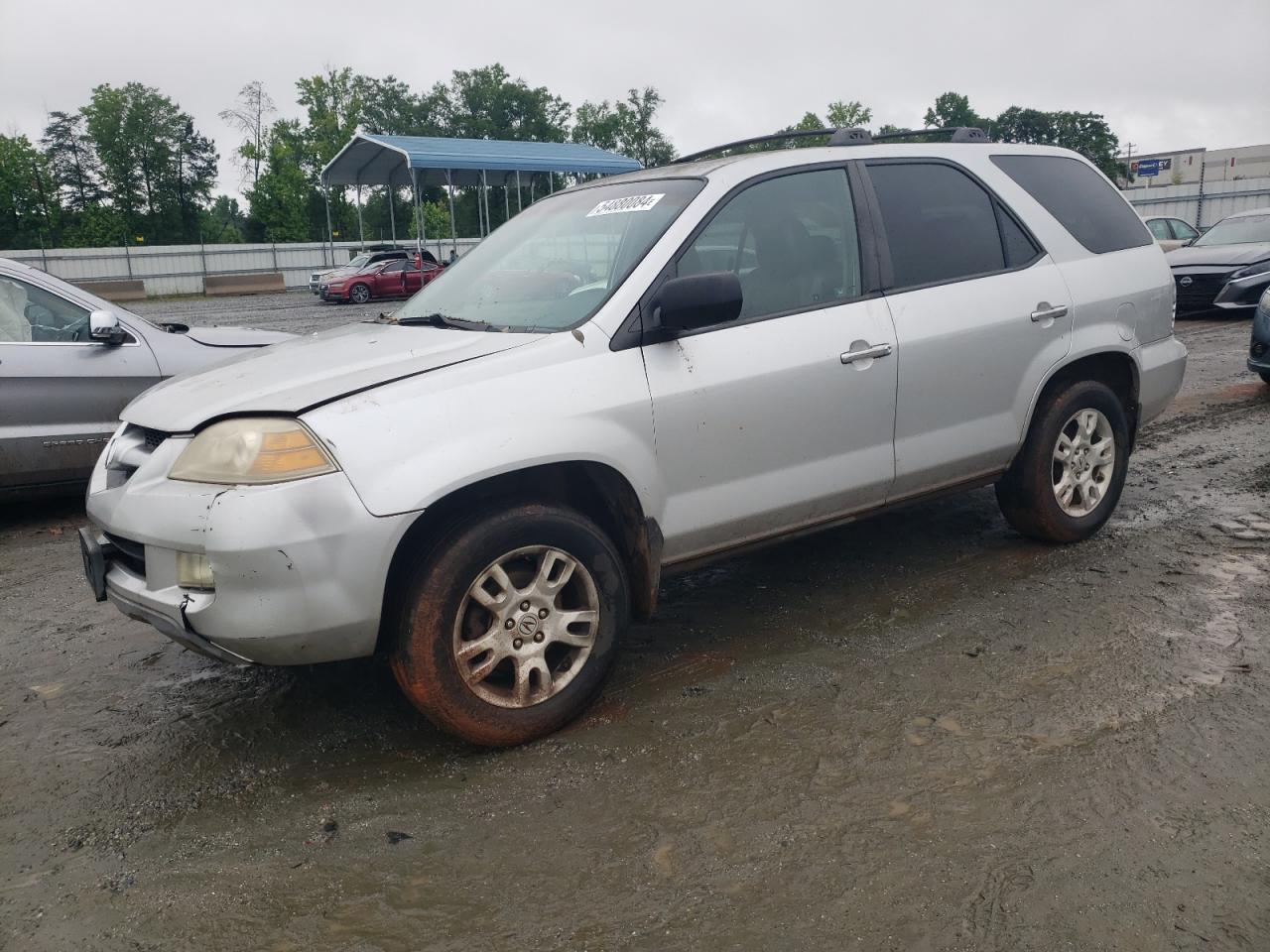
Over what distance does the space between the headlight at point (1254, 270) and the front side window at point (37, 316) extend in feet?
41.7

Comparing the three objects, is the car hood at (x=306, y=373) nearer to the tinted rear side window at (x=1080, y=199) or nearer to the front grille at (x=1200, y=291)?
the tinted rear side window at (x=1080, y=199)

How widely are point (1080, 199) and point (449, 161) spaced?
27.0 metres

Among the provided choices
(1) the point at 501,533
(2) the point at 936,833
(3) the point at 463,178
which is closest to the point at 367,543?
(1) the point at 501,533

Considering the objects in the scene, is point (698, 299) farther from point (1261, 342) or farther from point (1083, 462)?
point (1261, 342)

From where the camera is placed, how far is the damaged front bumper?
9.39 feet

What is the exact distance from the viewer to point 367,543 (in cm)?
291

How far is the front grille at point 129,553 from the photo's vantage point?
125 inches

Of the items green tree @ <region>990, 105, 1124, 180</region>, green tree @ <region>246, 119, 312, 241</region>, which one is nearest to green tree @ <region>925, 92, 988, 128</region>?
green tree @ <region>990, 105, 1124, 180</region>

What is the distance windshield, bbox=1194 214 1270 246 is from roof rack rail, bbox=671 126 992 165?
430 inches

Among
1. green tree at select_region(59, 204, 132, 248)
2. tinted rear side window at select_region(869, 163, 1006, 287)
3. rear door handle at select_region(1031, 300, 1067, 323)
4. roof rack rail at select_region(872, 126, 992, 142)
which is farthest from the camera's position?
green tree at select_region(59, 204, 132, 248)

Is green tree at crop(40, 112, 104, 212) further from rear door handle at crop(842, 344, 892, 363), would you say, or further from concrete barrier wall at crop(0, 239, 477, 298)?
rear door handle at crop(842, 344, 892, 363)

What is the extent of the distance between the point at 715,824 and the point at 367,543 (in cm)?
125

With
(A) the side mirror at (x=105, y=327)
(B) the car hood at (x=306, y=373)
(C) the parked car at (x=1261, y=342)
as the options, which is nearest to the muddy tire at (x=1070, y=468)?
(B) the car hood at (x=306, y=373)

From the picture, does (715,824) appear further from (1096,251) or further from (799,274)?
(1096,251)
